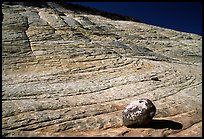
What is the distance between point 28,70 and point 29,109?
6.92 meters

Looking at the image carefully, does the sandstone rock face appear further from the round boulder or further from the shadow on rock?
the round boulder

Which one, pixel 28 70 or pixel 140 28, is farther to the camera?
pixel 140 28

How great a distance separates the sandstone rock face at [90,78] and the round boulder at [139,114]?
15.0 inches

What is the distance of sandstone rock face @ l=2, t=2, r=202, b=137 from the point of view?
48.8 feet

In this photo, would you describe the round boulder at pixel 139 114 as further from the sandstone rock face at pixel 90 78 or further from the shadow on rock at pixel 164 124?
the sandstone rock face at pixel 90 78

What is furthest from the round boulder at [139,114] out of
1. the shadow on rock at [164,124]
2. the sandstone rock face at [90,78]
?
the sandstone rock face at [90,78]

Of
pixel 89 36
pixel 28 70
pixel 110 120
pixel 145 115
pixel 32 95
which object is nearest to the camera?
pixel 145 115

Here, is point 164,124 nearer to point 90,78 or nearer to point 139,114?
point 139,114

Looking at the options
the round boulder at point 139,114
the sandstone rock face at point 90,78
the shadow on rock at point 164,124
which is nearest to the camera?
the round boulder at point 139,114

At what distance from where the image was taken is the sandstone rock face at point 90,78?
585 inches

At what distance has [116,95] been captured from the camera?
19.2 meters

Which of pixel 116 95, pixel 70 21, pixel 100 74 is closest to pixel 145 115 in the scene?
pixel 116 95

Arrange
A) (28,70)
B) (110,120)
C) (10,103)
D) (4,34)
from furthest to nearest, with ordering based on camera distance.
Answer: (4,34) < (28,70) < (10,103) < (110,120)

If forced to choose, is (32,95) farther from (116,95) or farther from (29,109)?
(116,95)
